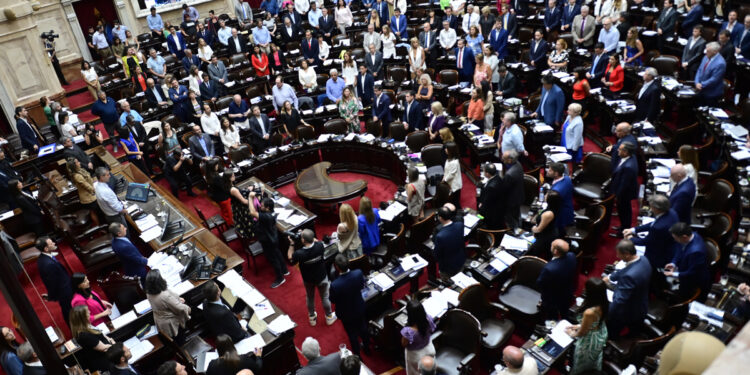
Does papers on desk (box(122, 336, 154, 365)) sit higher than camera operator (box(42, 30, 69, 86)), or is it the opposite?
camera operator (box(42, 30, 69, 86))

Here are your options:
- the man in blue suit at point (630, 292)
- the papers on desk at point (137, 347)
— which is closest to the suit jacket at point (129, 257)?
the papers on desk at point (137, 347)

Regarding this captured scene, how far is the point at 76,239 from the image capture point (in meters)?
8.79

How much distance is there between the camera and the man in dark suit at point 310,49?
1492cm

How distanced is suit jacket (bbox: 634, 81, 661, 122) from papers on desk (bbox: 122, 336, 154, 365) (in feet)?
29.3

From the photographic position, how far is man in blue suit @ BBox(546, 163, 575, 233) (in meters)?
7.11

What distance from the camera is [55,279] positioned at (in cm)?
719

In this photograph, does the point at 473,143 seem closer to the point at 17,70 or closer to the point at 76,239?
the point at 76,239

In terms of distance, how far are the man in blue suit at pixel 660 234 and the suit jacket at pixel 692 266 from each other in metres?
0.34

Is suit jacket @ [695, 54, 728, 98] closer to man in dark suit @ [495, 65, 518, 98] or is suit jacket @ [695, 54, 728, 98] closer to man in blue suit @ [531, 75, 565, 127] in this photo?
man in blue suit @ [531, 75, 565, 127]

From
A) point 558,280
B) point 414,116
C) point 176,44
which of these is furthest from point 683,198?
point 176,44

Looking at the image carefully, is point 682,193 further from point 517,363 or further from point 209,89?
point 209,89

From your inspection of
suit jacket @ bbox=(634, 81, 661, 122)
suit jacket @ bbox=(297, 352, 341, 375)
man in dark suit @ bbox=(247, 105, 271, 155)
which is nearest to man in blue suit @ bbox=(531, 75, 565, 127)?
suit jacket @ bbox=(634, 81, 661, 122)

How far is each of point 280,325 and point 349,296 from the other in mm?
963

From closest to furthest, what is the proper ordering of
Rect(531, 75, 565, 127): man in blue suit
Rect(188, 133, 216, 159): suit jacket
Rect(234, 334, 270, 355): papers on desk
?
Rect(234, 334, 270, 355): papers on desk
Rect(531, 75, 565, 127): man in blue suit
Rect(188, 133, 216, 159): suit jacket
